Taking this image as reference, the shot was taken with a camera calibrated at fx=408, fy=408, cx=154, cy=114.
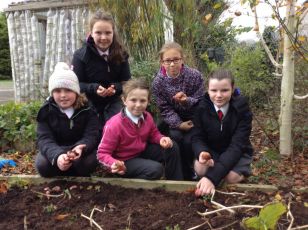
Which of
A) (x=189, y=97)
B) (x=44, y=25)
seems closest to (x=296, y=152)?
(x=189, y=97)

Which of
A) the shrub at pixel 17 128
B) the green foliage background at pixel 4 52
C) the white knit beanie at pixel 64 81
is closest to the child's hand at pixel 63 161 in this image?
the white knit beanie at pixel 64 81

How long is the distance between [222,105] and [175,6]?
12.3 ft

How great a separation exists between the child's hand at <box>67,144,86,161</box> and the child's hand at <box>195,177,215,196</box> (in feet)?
3.28

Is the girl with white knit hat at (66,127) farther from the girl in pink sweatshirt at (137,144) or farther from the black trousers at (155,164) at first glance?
the black trousers at (155,164)

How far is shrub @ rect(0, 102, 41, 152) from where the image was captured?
519cm

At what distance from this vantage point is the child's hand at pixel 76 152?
10.6 feet

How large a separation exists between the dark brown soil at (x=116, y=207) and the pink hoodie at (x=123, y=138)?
288mm

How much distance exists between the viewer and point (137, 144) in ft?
11.6

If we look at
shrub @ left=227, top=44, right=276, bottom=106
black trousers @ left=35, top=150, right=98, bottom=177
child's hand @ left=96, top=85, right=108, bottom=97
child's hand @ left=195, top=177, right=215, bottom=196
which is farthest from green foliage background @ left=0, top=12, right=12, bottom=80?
child's hand @ left=195, top=177, right=215, bottom=196

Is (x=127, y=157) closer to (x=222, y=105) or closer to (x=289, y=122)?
(x=222, y=105)

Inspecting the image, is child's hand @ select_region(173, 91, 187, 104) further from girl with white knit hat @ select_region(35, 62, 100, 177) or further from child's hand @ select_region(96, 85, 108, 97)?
girl with white knit hat @ select_region(35, 62, 100, 177)

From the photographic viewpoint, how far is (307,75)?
510 centimetres

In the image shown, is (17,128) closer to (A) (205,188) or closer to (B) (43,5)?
(A) (205,188)

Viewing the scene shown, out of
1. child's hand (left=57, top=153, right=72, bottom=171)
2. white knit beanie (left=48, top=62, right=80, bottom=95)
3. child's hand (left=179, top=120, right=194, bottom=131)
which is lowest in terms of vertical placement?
child's hand (left=57, top=153, right=72, bottom=171)
